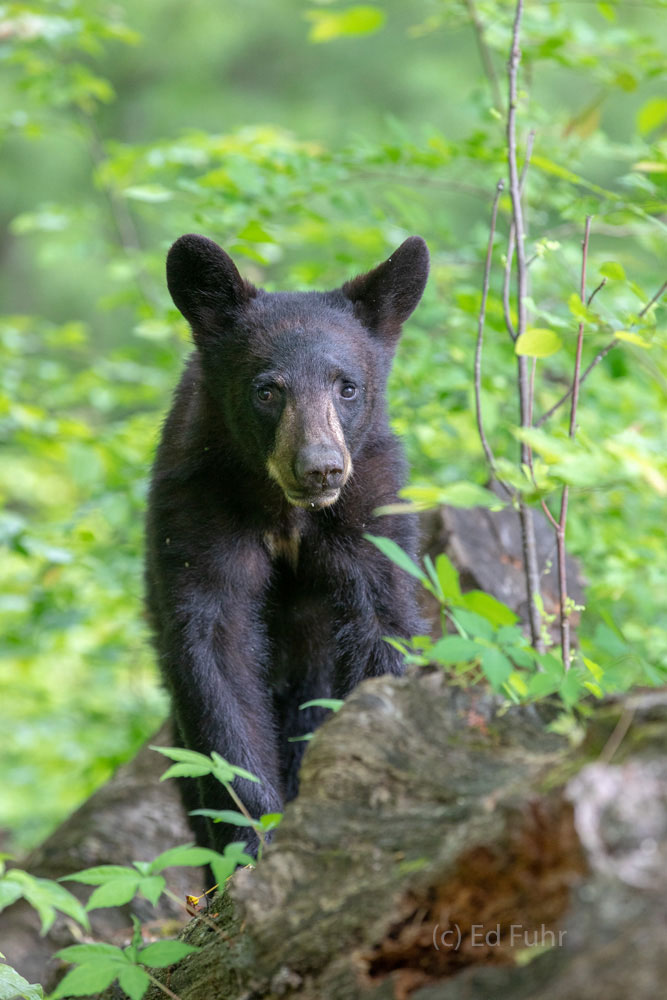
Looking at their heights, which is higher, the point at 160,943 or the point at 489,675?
the point at 489,675

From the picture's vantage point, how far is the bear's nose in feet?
11.3

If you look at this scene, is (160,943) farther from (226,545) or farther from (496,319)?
(496,319)

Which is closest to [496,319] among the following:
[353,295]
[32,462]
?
[353,295]

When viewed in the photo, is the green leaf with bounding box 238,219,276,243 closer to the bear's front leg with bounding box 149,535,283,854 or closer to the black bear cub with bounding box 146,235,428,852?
the black bear cub with bounding box 146,235,428,852

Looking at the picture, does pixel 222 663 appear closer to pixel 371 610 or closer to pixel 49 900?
pixel 371 610

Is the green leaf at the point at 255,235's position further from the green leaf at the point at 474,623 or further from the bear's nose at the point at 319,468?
the green leaf at the point at 474,623

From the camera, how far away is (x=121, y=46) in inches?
666

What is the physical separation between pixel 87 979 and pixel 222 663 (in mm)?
1854

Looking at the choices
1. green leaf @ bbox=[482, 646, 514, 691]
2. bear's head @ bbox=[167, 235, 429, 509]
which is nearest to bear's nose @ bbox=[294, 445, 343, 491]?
bear's head @ bbox=[167, 235, 429, 509]

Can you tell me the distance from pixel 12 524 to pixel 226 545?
153 centimetres

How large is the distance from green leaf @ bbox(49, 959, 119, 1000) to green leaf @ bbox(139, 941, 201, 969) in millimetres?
76

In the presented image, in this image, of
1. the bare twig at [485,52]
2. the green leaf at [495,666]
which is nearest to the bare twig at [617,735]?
the green leaf at [495,666]

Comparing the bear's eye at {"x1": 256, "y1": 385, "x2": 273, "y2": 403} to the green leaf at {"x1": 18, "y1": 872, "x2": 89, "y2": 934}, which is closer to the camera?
the green leaf at {"x1": 18, "y1": 872, "x2": 89, "y2": 934}

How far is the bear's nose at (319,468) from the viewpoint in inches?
136
